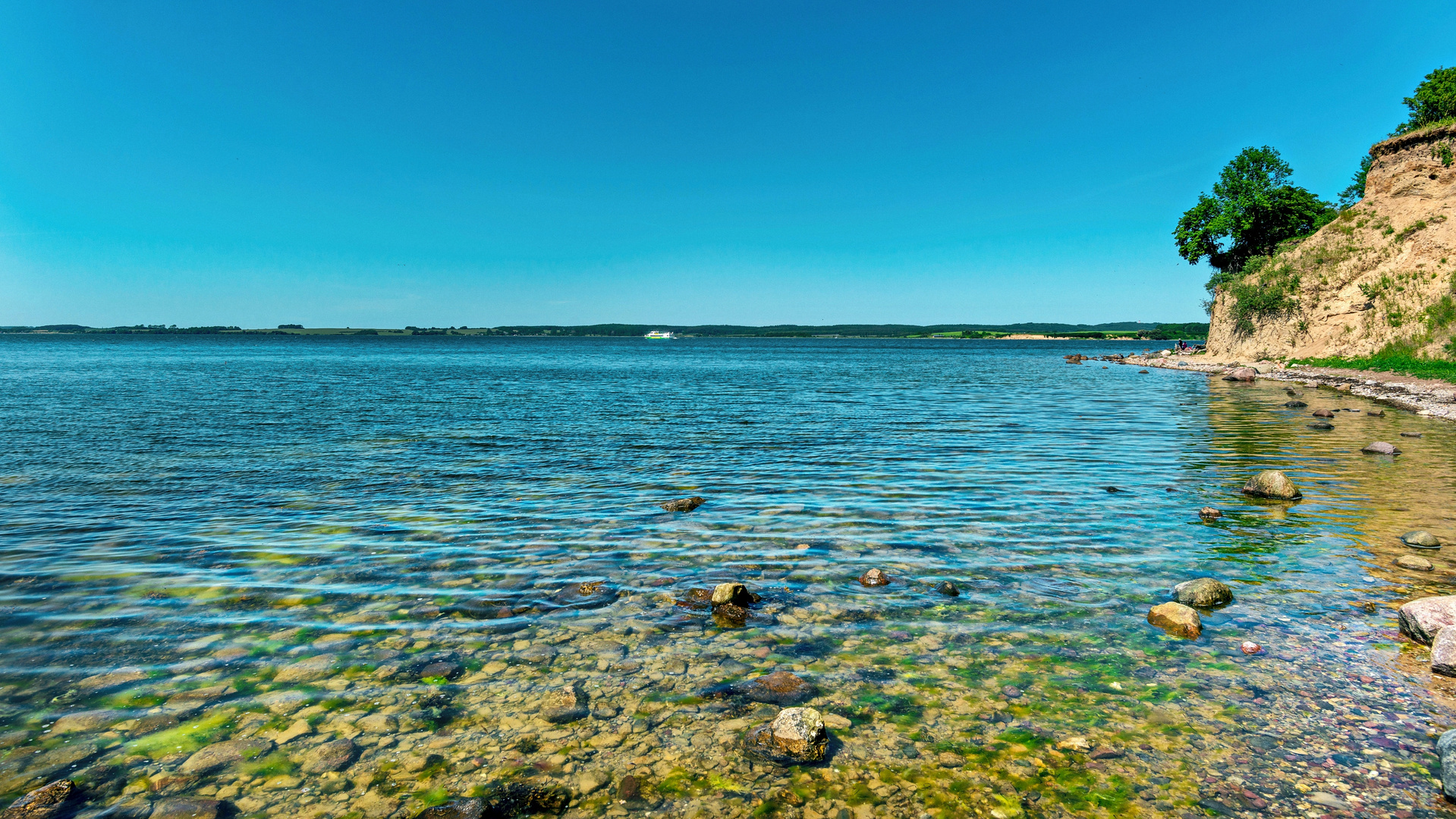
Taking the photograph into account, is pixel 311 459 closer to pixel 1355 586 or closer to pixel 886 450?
pixel 886 450

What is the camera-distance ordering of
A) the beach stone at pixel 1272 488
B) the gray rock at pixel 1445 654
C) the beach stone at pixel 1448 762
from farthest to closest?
the beach stone at pixel 1272 488, the gray rock at pixel 1445 654, the beach stone at pixel 1448 762

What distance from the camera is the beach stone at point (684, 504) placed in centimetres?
1512

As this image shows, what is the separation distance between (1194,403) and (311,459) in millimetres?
41231

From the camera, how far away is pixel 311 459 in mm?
22016

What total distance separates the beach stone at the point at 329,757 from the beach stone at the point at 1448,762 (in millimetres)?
8731

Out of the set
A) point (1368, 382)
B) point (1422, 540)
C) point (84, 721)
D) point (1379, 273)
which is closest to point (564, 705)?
point (84, 721)

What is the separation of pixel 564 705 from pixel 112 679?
5.06 metres

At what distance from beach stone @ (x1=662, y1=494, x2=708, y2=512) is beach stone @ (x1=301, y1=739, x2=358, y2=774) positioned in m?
9.05

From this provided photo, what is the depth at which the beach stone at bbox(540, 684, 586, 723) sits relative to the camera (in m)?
6.80

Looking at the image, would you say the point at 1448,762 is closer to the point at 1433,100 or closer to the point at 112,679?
the point at 112,679

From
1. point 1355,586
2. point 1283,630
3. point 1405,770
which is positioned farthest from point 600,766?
point 1355,586

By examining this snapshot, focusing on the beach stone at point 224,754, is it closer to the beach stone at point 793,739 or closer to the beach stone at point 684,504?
the beach stone at point 793,739

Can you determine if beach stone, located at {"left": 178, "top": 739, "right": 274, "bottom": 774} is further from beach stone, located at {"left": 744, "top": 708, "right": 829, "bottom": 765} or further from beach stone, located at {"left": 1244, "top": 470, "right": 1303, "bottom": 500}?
beach stone, located at {"left": 1244, "top": 470, "right": 1303, "bottom": 500}

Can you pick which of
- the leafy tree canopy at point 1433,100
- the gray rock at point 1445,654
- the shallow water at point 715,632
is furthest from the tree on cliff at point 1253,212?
the gray rock at point 1445,654
